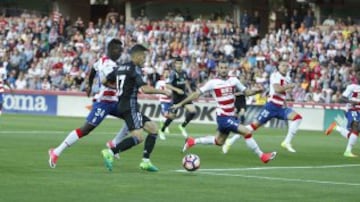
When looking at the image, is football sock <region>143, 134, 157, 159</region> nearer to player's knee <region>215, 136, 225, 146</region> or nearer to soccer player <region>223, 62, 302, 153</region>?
player's knee <region>215, 136, 225, 146</region>

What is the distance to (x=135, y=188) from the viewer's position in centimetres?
1510

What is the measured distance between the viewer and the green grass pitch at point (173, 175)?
1435 cm

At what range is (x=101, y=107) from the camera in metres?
19.0

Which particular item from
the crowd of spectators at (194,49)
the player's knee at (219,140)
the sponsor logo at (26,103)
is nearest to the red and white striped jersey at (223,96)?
the player's knee at (219,140)

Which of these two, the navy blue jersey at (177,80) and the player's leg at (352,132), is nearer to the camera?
the player's leg at (352,132)

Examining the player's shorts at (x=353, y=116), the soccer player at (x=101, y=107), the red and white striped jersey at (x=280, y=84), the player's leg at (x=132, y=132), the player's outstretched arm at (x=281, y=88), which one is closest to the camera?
the player's leg at (x=132, y=132)

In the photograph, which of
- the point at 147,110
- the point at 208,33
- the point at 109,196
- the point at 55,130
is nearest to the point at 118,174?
the point at 109,196

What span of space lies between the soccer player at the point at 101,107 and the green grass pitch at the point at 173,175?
397 millimetres

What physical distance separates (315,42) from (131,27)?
1052 centimetres

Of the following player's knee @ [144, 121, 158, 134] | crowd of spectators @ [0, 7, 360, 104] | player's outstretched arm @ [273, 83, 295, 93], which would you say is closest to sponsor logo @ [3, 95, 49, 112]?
crowd of spectators @ [0, 7, 360, 104]

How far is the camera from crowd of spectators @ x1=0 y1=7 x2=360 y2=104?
41688mm

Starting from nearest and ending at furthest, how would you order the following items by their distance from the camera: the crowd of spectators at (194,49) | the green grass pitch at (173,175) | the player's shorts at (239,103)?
the green grass pitch at (173,175) < the player's shorts at (239,103) < the crowd of spectators at (194,49)

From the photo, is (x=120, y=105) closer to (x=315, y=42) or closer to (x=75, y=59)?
(x=315, y=42)

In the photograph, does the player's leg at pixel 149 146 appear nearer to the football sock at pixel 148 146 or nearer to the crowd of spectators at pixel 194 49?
the football sock at pixel 148 146
